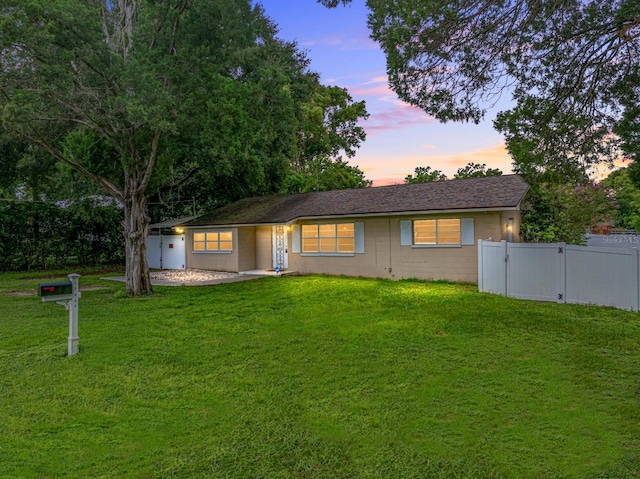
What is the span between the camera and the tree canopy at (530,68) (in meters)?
6.12

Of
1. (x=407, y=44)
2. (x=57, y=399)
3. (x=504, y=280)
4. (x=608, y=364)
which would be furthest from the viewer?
(x=504, y=280)

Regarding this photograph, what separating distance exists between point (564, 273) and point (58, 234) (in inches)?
743

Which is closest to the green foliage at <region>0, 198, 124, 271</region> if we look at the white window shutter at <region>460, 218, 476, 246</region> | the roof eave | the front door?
the roof eave

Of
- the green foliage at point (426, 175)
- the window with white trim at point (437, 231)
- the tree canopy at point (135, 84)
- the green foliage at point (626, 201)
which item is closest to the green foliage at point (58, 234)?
the tree canopy at point (135, 84)

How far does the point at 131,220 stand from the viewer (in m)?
11.7

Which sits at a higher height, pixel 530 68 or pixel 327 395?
pixel 530 68

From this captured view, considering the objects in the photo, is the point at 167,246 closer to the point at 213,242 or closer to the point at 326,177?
the point at 213,242

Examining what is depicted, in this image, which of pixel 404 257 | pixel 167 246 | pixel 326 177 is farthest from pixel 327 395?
pixel 326 177

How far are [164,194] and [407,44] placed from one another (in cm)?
1864

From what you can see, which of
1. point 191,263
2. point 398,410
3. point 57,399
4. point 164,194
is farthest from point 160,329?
point 164,194

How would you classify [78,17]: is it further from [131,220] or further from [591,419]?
[591,419]

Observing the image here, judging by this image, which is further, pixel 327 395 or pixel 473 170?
pixel 473 170

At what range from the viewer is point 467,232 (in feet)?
42.4

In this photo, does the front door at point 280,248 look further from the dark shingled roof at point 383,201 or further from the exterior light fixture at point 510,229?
the exterior light fixture at point 510,229
